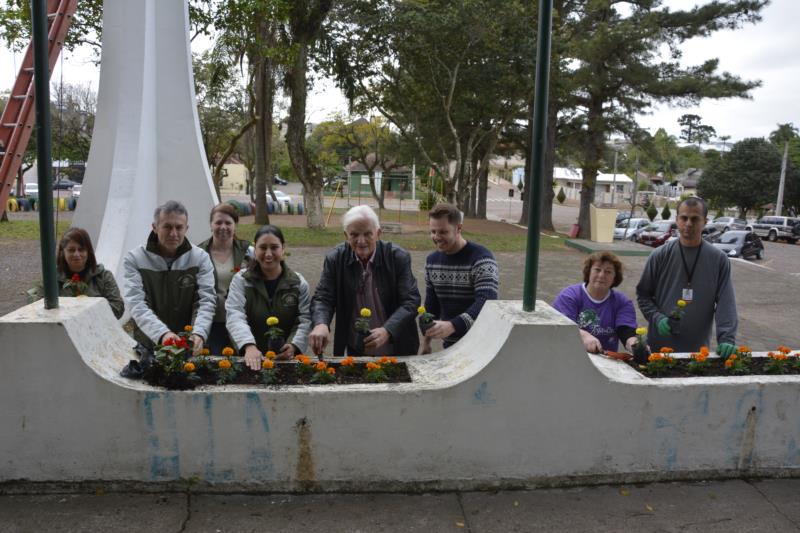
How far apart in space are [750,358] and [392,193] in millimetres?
52968

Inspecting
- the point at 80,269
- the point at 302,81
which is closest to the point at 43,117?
the point at 80,269

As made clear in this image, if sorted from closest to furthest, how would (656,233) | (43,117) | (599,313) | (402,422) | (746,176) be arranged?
(43,117) → (402,422) → (599,313) → (656,233) → (746,176)

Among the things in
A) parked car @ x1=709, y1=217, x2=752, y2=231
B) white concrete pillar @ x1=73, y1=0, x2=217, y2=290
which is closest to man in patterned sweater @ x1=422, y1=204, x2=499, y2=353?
white concrete pillar @ x1=73, y1=0, x2=217, y2=290

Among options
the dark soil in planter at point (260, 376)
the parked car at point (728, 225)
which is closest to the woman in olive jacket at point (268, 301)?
the dark soil in planter at point (260, 376)

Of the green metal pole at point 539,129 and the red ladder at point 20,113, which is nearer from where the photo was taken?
the green metal pole at point 539,129

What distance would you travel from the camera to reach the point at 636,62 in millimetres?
22969

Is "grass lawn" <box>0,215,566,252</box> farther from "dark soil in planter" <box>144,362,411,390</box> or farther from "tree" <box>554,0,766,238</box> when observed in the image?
"dark soil in planter" <box>144,362,411,390</box>

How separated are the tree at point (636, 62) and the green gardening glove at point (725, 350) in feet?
63.5

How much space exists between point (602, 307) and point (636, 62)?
71.9 ft

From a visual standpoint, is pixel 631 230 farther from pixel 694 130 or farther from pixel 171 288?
pixel 694 130

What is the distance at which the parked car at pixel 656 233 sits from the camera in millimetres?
26656

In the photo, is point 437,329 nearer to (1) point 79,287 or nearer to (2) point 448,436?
(2) point 448,436

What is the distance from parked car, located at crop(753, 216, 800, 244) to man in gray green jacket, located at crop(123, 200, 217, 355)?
36.9 m

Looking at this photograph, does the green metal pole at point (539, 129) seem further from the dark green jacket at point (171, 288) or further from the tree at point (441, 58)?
the tree at point (441, 58)
